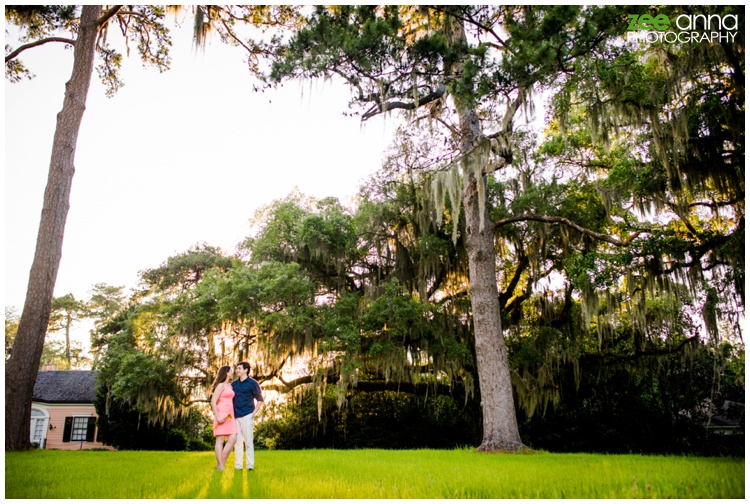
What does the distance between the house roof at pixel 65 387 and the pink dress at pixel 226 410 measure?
19.8 m

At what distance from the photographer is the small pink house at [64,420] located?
21594mm

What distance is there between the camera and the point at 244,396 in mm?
5258

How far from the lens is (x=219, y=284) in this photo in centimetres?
1109

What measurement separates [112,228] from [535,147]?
469 inches

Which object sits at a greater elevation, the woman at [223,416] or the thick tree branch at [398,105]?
the thick tree branch at [398,105]

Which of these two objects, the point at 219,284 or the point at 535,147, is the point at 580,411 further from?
the point at 219,284

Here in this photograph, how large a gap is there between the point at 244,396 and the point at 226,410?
0.24m

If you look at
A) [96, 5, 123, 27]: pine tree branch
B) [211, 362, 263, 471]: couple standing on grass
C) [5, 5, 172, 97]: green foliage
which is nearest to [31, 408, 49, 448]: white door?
[5, 5, 172, 97]: green foliage

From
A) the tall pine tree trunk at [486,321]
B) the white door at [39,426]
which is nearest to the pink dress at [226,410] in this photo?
the tall pine tree trunk at [486,321]

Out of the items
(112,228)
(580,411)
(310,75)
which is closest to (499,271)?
(580,411)

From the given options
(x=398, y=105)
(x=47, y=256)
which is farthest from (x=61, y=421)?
(x=398, y=105)

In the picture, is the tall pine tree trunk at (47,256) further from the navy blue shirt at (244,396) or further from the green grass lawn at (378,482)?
the navy blue shirt at (244,396)

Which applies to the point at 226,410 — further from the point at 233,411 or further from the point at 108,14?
the point at 108,14

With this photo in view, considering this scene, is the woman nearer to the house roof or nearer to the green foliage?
the green foliage
